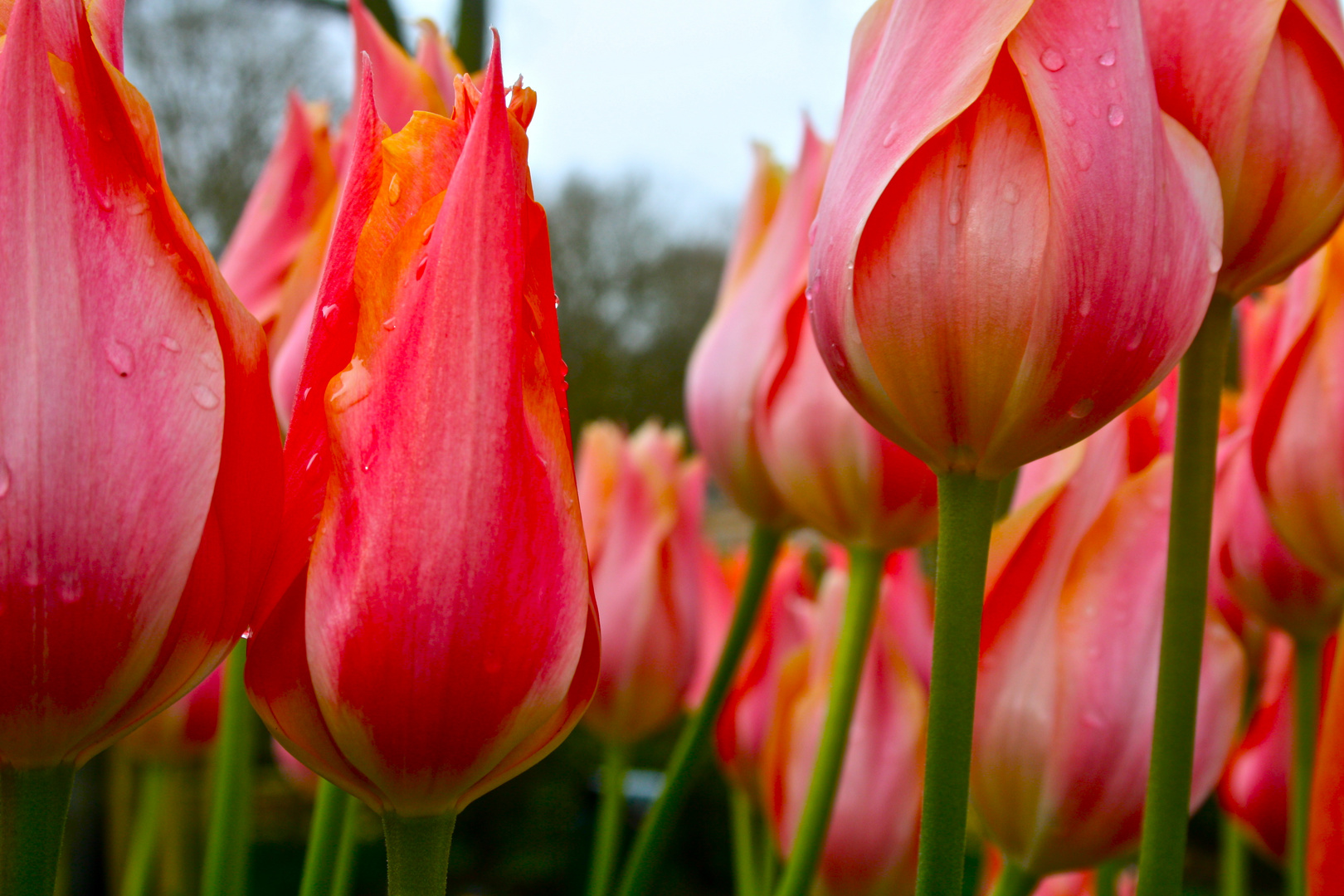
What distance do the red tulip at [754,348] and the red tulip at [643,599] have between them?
14cm

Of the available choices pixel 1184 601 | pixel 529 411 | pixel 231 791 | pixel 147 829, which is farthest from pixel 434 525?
pixel 147 829

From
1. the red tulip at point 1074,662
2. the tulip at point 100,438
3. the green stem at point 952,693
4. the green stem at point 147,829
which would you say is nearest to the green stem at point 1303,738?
the red tulip at point 1074,662

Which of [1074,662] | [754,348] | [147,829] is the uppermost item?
[754,348]

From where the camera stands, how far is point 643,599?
0.59 m

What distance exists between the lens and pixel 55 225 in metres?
0.18

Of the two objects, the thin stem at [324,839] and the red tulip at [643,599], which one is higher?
the red tulip at [643,599]

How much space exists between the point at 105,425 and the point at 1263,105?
0.24m

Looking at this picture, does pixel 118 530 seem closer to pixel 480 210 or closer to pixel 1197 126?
pixel 480 210

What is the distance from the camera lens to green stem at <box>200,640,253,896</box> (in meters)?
0.44

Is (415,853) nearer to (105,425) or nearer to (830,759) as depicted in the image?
(105,425)

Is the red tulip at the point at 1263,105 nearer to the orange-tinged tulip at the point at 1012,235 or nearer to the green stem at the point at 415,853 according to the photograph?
the orange-tinged tulip at the point at 1012,235

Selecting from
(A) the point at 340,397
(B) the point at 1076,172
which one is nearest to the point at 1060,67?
(B) the point at 1076,172

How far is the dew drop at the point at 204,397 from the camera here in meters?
0.18

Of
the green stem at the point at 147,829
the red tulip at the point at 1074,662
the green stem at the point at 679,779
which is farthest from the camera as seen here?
the green stem at the point at 147,829
